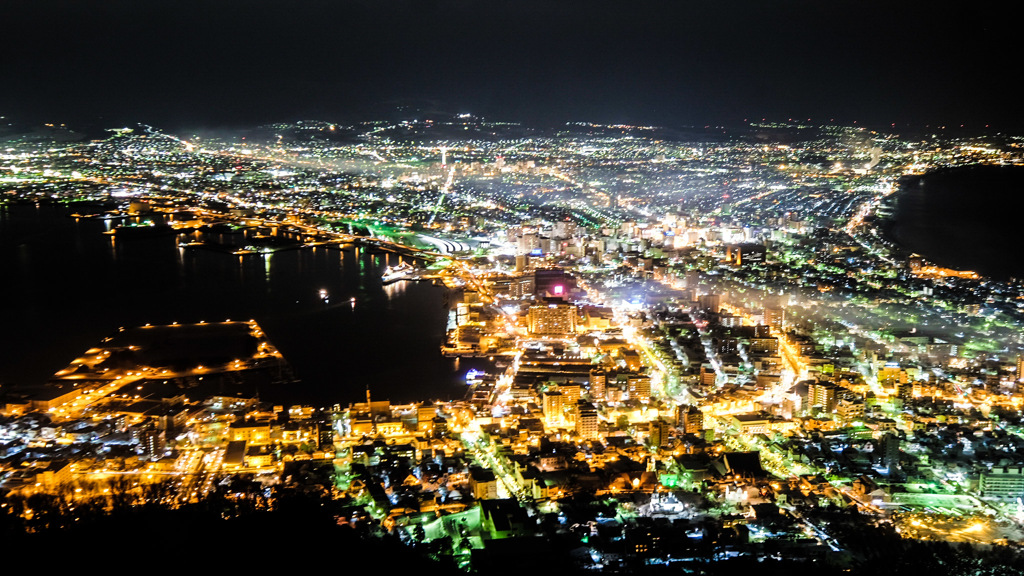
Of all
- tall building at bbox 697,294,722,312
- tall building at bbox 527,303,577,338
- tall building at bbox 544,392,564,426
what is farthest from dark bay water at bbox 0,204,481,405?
tall building at bbox 697,294,722,312

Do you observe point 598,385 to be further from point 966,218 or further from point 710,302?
point 966,218

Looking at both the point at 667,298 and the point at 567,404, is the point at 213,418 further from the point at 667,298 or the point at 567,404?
the point at 667,298

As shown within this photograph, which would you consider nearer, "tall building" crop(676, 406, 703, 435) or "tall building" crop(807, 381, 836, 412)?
"tall building" crop(676, 406, 703, 435)

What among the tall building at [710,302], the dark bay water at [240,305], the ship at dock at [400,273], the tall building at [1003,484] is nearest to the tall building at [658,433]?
the dark bay water at [240,305]

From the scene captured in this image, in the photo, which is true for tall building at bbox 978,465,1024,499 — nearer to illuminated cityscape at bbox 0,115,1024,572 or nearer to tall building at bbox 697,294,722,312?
illuminated cityscape at bbox 0,115,1024,572

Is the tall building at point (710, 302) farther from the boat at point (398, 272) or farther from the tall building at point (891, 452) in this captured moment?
the tall building at point (891, 452)

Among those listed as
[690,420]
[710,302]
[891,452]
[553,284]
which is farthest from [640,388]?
[553,284]
